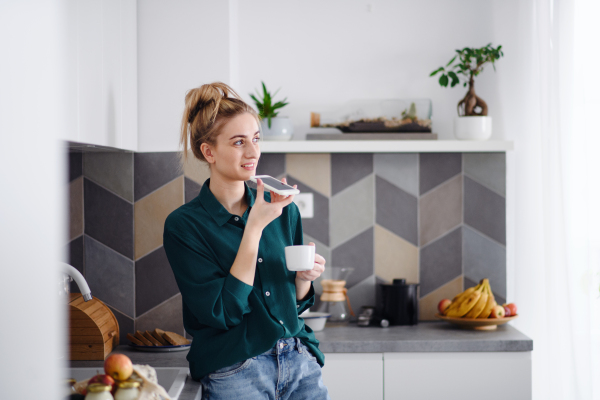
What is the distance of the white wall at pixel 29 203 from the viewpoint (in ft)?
1.61

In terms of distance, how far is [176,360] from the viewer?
5.92 ft

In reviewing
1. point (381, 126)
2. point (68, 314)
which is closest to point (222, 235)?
point (68, 314)

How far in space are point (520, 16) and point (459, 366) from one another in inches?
60.1

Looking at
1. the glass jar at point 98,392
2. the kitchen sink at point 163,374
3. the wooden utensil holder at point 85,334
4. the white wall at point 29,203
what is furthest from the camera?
the wooden utensil holder at point 85,334

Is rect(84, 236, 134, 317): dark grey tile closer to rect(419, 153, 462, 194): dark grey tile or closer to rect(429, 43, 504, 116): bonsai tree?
rect(419, 153, 462, 194): dark grey tile

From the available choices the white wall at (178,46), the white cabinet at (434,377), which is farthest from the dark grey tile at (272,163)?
the white cabinet at (434,377)

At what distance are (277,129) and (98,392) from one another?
139 centimetres

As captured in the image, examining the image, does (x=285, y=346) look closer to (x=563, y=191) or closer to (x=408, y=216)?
(x=408, y=216)

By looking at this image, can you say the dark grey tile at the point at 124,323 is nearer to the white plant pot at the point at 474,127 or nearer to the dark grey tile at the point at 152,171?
the dark grey tile at the point at 152,171

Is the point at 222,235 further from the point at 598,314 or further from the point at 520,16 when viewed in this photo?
the point at 520,16

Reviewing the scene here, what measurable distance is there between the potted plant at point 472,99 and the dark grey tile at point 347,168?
41 centimetres

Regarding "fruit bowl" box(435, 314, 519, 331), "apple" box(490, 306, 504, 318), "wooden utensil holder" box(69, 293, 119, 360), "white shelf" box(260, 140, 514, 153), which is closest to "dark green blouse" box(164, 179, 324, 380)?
"wooden utensil holder" box(69, 293, 119, 360)

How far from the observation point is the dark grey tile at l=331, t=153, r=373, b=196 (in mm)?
2346

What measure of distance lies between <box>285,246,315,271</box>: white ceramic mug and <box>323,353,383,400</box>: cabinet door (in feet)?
2.26
